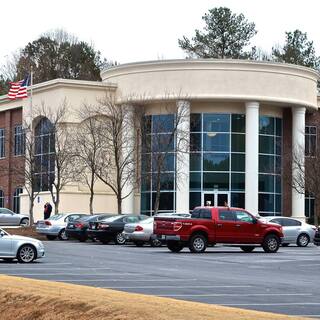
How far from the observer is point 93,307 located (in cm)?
1187

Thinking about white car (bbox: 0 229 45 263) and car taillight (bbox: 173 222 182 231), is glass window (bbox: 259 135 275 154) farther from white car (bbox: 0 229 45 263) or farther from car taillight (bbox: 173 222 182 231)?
white car (bbox: 0 229 45 263)

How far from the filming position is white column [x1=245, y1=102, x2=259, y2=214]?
57000 millimetres

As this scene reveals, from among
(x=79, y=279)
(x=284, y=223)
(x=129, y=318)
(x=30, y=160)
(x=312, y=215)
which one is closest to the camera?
(x=129, y=318)

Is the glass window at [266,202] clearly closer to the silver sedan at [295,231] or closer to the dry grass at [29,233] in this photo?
the dry grass at [29,233]

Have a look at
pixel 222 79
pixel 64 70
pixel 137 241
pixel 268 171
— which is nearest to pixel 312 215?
pixel 268 171

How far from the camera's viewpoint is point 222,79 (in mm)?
56781

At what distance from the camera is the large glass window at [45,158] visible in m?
55.4

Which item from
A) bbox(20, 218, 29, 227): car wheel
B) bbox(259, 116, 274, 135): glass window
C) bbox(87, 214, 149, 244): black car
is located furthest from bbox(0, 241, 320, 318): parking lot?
bbox(259, 116, 274, 135): glass window

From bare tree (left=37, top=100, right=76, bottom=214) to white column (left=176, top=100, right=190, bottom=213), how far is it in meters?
6.70

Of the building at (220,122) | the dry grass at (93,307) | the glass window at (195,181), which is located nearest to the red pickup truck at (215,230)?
the dry grass at (93,307)

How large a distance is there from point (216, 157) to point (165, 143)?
4.82 metres

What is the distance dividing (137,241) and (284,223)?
7.33m

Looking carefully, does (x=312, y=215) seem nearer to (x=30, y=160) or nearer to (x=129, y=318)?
(x=30, y=160)

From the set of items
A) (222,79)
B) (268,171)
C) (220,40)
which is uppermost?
(220,40)
